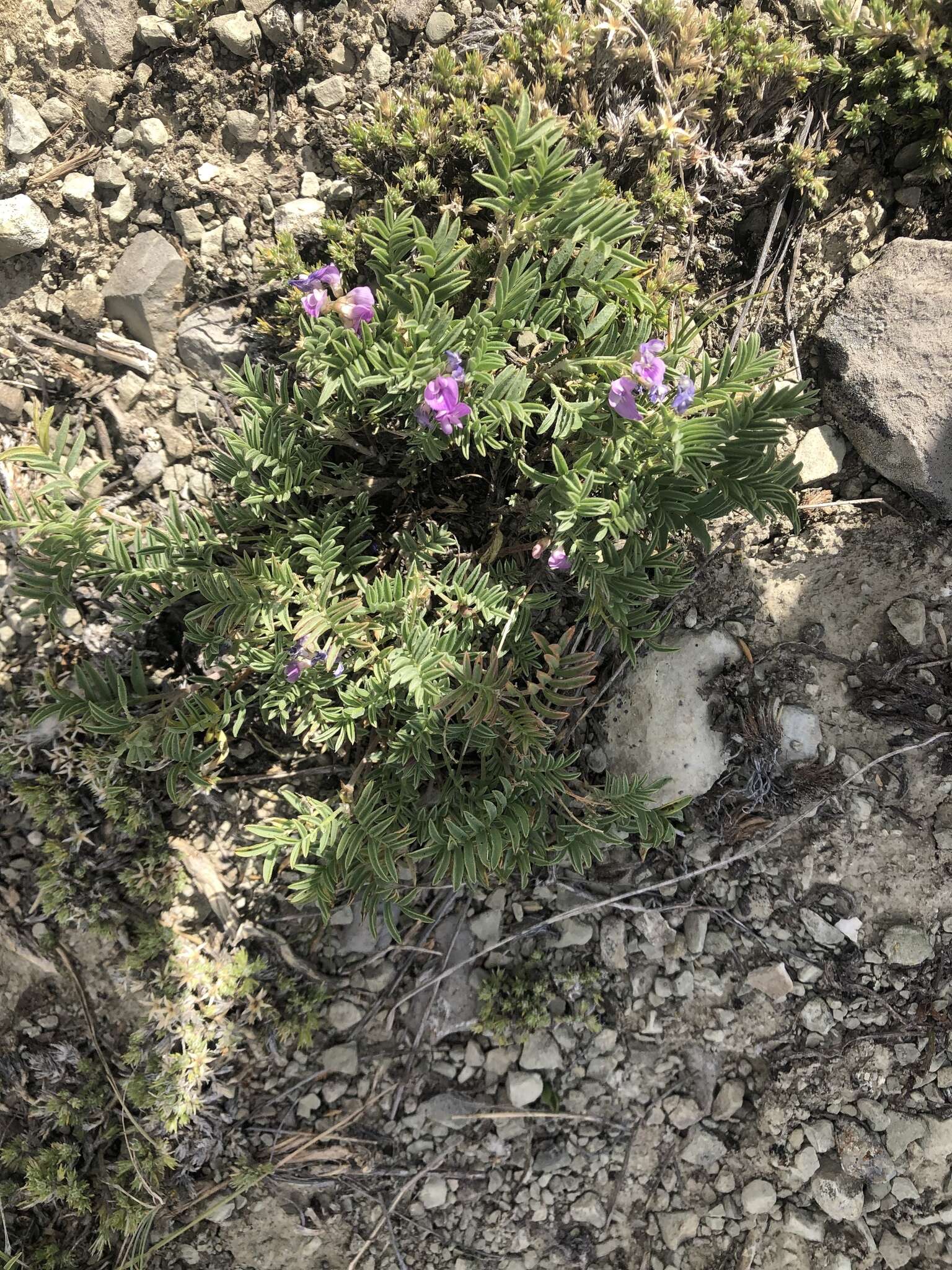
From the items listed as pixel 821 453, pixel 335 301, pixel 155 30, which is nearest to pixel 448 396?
pixel 335 301

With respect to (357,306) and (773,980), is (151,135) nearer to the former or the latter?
(357,306)

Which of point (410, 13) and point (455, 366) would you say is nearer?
point (455, 366)

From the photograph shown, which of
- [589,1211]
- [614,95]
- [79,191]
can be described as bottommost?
[589,1211]

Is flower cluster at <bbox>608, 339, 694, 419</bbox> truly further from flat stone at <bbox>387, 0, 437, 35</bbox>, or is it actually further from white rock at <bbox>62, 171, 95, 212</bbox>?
white rock at <bbox>62, 171, 95, 212</bbox>

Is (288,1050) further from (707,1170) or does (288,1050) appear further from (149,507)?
(149,507)

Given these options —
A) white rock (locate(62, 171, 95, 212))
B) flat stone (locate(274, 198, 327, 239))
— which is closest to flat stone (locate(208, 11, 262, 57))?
flat stone (locate(274, 198, 327, 239))

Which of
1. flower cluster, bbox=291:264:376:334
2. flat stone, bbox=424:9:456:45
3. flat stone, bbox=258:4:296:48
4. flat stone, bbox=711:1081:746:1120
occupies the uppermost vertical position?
flat stone, bbox=424:9:456:45
